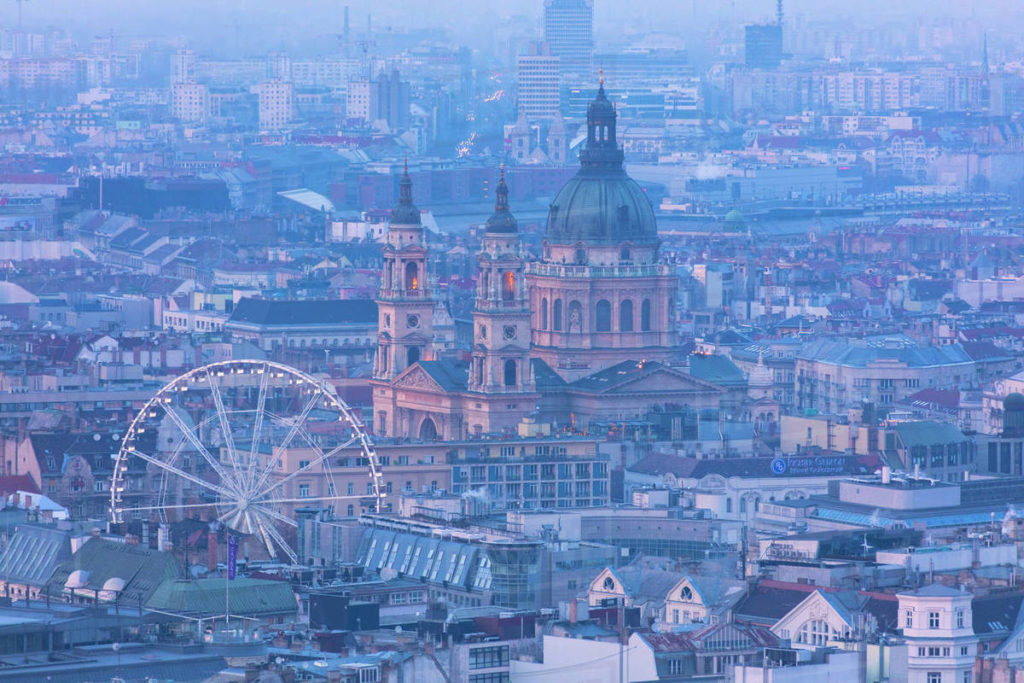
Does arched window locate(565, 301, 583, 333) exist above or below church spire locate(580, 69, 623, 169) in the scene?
below

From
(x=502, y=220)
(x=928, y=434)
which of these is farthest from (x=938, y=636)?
(x=502, y=220)

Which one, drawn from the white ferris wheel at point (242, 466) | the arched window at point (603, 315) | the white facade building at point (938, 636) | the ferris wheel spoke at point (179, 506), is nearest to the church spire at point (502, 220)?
the arched window at point (603, 315)

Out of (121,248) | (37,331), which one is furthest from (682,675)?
(121,248)

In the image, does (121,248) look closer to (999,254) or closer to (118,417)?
(999,254)

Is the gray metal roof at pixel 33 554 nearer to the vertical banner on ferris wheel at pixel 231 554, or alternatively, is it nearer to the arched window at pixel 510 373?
the vertical banner on ferris wheel at pixel 231 554

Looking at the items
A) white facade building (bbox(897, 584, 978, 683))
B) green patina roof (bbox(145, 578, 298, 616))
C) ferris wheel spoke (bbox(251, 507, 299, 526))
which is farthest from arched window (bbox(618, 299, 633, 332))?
white facade building (bbox(897, 584, 978, 683))

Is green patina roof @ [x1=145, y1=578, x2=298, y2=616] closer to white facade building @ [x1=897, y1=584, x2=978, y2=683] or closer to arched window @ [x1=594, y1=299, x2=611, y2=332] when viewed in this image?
white facade building @ [x1=897, y1=584, x2=978, y2=683]
